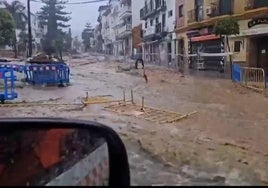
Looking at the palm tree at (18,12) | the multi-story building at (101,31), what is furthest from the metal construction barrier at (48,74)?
the multi-story building at (101,31)

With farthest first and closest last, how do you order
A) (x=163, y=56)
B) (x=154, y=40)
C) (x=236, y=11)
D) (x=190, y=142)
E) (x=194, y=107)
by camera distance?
1. (x=154, y=40)
2. (x=163, y=56)
3. (x=236, y=11)
4. (x=194, y=107)
5. (x=190, y=142)

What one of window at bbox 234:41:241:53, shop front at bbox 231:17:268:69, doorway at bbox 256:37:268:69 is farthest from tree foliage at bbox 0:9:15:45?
doorway at bbox 256:37:268:69

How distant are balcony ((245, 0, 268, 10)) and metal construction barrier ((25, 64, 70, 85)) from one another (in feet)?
39.5

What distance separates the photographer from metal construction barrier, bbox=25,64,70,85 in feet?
65.2

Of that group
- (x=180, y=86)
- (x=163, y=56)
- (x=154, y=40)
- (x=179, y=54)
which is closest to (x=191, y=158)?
(x=180, y=86)

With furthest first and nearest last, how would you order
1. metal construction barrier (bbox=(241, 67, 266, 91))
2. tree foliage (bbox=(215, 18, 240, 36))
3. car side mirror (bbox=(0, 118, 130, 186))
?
1. tree foliage (bbox=(215, 18, 240, 36))
2. metal construction barrier (bbox=(241, 67, 266, 91))
3. car side mirror (bbox=(0, 118, 130, 186))

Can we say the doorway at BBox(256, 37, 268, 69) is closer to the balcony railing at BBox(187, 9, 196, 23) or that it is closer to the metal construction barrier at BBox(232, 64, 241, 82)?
the metal construction barrier at BBox(232, 64, 241, 82)

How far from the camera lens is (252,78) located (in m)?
19.4

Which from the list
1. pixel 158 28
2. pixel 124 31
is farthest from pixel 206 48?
pixel 124 31

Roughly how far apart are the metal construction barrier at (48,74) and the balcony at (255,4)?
474 inches

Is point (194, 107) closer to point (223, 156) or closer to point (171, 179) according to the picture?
point (223, 156)

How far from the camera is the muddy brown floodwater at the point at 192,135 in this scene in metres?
5.87

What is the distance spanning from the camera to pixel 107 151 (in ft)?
7.47

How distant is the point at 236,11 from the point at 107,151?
2721 centimetres
